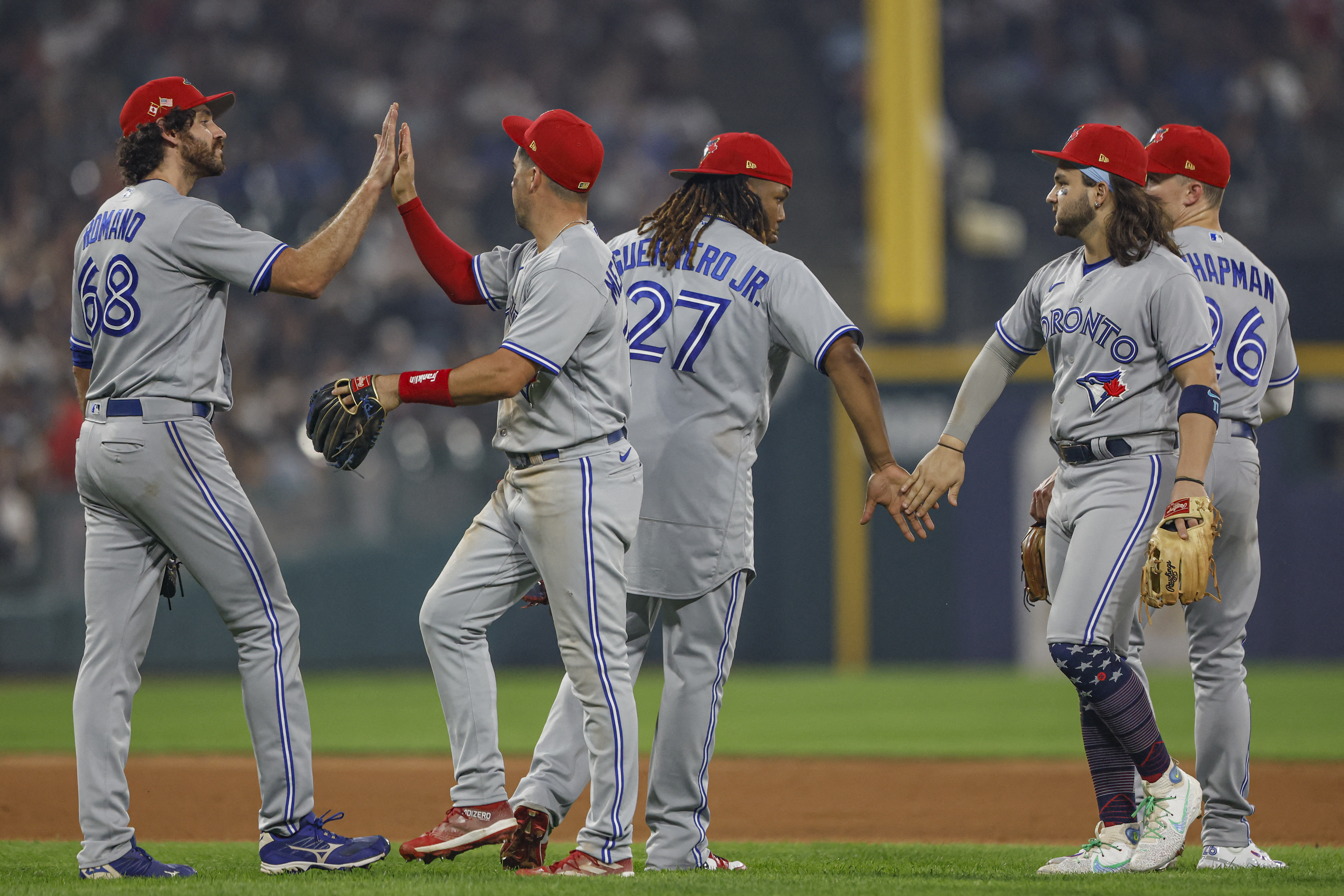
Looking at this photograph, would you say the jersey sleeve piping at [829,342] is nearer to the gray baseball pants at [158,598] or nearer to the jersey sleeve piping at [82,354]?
the gray baseball pants at [158,598]

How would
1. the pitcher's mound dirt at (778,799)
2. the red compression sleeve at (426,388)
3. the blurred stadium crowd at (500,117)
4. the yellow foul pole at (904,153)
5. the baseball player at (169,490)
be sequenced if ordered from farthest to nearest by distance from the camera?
the blurred stadium crowd at (500,117)
the yellow foul pole at (904,153)
the pitcher's mound dirt at (778,799)
the baseball player at (169,490)
the red compression sleeve at (426,388)

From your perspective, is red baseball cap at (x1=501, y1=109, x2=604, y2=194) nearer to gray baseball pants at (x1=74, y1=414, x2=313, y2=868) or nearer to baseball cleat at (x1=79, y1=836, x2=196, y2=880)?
gray baseball pants at (x1=74, y1=414, x2=313, y2=868)

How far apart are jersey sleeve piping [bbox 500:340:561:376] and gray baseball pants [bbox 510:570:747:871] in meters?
0.71

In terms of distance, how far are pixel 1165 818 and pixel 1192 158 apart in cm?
183

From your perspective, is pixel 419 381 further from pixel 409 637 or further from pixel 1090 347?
pixel 409 637

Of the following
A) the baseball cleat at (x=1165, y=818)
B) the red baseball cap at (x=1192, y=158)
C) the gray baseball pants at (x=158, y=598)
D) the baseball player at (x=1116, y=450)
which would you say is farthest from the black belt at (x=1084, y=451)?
the gray baseball pants at (x=158, y=598)

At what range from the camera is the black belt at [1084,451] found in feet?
12.7

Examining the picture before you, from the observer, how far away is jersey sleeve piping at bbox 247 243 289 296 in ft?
12.1

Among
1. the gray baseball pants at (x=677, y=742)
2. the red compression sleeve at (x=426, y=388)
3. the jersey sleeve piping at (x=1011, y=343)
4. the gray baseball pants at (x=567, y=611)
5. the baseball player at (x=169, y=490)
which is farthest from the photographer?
the jersey sleeve piping at (x=1011, y=343)

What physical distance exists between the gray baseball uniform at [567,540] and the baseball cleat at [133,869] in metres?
0.76

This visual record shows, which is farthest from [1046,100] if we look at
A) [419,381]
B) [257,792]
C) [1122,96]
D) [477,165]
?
[419,381]

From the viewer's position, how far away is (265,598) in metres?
3.82

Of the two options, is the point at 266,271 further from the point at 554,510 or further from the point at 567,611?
the point at 567,611

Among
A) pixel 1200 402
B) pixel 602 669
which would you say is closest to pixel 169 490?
pixel 602 669
